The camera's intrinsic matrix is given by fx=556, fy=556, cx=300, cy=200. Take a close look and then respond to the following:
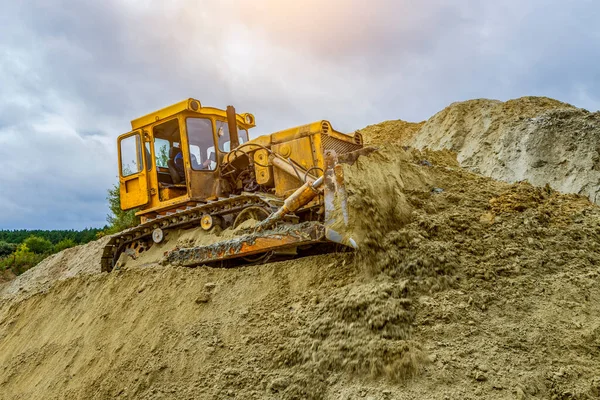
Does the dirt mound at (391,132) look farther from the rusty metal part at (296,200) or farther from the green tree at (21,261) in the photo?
the green tree at (21,261)

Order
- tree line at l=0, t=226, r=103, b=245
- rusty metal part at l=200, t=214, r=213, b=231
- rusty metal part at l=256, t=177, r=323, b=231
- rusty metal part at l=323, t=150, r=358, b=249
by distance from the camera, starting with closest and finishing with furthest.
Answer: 1. rusty metal part at l=323, t=150, r=358, b=249
2. rusty metal part at l=256, t=177, r=323, b=231
3. rusty metal part at l=200, t=214, r=213, b=231
4. tree line at l=0, t=226, r=103, b=245

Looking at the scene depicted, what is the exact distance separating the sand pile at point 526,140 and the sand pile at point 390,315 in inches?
311

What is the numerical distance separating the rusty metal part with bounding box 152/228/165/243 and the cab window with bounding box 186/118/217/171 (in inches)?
46.3

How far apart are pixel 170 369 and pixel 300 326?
1.27 m

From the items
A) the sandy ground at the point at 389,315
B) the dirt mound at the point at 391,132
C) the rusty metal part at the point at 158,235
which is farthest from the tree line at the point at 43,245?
the sandy ground at the point at 389,315

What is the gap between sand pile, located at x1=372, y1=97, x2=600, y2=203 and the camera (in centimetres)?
1345

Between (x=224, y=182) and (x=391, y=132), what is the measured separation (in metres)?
13.2

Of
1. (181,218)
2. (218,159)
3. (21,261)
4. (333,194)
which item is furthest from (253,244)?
(21,261)

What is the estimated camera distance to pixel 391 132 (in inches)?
829

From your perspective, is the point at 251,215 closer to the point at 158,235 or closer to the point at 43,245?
the point at 158,235

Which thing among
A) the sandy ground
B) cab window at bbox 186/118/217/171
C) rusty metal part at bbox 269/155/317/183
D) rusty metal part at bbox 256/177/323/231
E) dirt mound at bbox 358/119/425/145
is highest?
dirt mound at bbox 358/119/425/145

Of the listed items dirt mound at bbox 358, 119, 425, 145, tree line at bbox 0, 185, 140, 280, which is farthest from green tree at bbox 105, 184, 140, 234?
dirt mound at bbox 358, 119, 425, 145

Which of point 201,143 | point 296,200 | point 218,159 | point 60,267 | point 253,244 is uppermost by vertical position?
point 201,143

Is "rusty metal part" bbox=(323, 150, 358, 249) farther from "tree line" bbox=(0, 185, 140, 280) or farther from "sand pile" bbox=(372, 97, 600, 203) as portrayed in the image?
"tree line" bbox=(0, 185, 140, 280)
